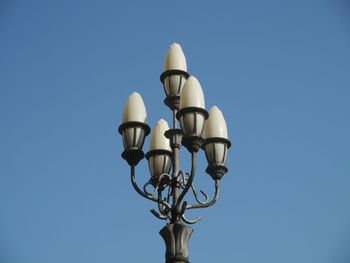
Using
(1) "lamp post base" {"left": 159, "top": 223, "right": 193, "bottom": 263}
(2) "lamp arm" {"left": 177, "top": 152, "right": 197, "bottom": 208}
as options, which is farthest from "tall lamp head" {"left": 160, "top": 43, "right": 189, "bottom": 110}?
(1) "lamp post base" {"left": 159, "top": 223, "right": 193, "bottom": 263}

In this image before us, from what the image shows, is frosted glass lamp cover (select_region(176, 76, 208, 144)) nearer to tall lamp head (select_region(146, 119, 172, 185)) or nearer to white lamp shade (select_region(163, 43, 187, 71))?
tall lamp head (select_region(146, 119, 172, 185))

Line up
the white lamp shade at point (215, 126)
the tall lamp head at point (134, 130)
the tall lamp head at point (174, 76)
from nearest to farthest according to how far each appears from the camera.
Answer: the tall lamp head at point (134, 130), the white lamp shade at point (215, 126), the tall lamp head at point (174, 76)

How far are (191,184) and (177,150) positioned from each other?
2.19 ft

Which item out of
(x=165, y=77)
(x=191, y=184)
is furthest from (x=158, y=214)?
(x=165, y=77)

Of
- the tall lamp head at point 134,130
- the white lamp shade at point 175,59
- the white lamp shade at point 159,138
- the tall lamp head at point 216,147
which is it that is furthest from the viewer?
the white lamp shade at point 175,59

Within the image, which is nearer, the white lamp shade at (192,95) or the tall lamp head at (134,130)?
the white lamp shade at (192,95)

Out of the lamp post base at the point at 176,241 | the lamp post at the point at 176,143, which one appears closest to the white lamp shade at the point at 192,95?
the lamp post at the point at 176,143

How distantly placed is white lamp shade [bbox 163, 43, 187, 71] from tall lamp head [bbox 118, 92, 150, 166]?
0.72 metres

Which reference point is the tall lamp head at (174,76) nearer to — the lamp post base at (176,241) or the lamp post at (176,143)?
the lamp post at (176,143)

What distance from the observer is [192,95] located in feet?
28.0

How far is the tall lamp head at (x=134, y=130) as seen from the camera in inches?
341

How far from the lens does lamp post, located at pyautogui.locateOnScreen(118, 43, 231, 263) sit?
8.12m

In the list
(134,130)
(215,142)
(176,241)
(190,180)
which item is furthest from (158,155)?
(176,241)

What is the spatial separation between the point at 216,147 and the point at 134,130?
1.03 meters
